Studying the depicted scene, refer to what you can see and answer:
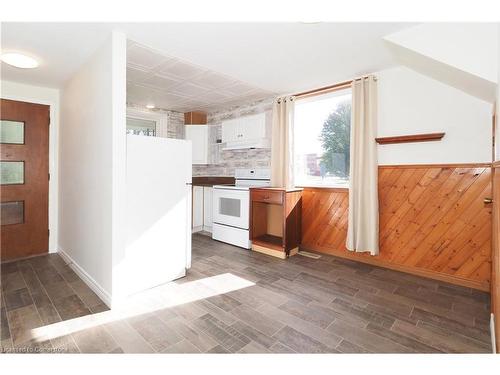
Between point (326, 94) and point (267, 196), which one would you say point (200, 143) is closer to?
point (267, 196)

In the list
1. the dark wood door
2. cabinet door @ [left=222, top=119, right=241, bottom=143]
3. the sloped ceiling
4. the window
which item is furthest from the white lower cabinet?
the sloped ceiling

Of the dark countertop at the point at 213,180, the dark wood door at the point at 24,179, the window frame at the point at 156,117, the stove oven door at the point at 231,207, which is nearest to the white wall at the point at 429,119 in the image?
the stove oven door at the point at 231,207

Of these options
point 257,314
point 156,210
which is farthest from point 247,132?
point 257,314

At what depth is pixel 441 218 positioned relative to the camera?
2668mm

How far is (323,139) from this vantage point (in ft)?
12.3

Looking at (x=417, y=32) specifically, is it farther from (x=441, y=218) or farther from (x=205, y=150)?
(x=205, y=150)

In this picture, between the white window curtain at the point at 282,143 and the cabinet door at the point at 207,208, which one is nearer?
the white window curtain at the point at 282,143

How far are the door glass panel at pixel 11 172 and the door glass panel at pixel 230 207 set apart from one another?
2.79 metres

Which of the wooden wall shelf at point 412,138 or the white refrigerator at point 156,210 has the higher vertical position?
the wooden wall shelf at point 412,138

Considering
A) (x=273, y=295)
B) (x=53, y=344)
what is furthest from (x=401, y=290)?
(x=53, y=344)

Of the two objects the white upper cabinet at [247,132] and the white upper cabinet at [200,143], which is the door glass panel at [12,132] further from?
the white upper cabinet at [247,132]

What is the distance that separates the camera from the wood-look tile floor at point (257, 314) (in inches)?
64.3

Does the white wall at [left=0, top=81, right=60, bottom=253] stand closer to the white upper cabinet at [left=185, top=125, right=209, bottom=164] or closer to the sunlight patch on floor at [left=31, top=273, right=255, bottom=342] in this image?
the white upper cabinet at [left=185, top=125, right=209, bottom=164]
